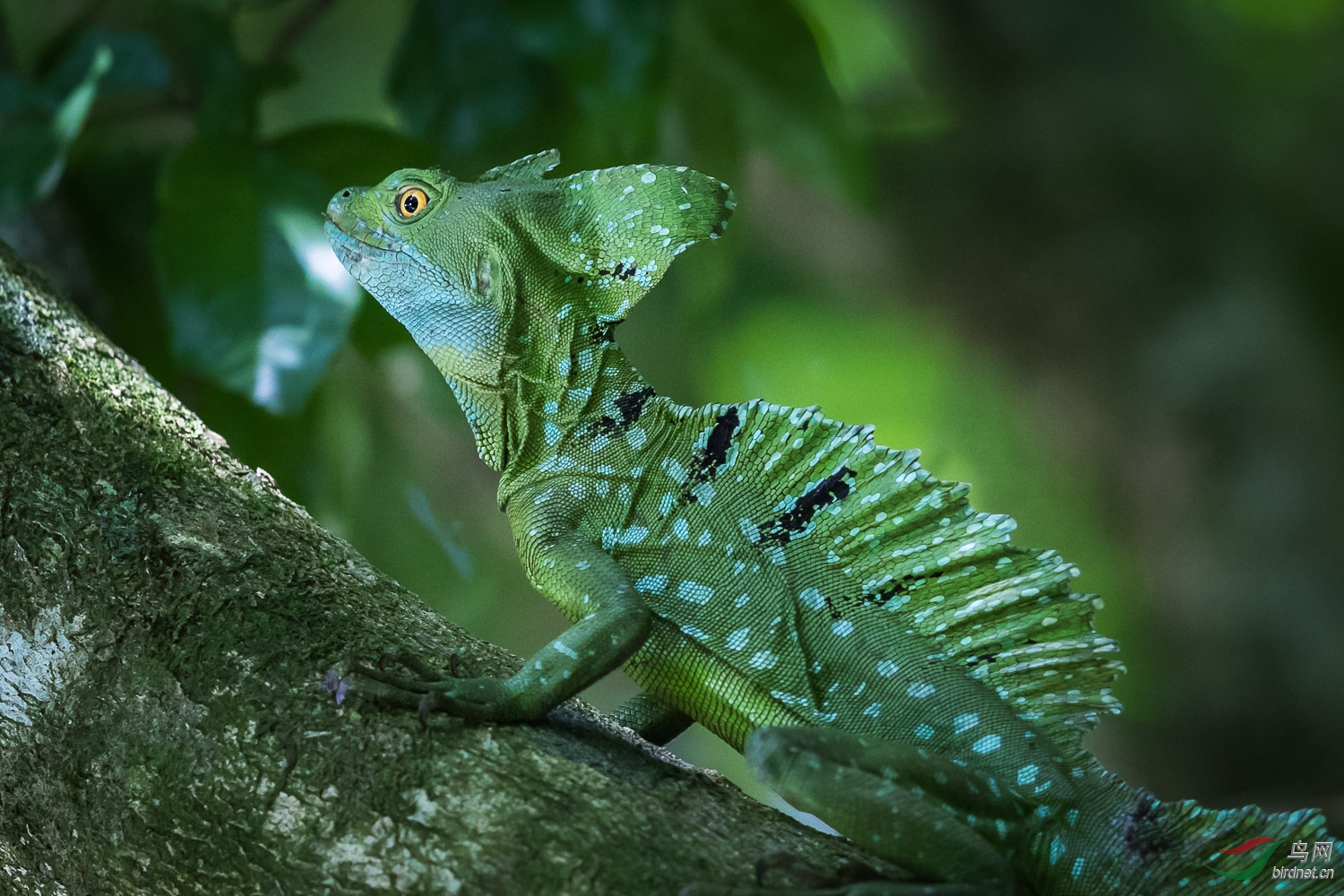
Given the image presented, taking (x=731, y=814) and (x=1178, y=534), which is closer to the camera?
(x=731, y=814)

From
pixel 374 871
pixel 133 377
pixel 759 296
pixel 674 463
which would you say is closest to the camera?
pixel 374 871

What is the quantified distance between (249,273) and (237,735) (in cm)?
172

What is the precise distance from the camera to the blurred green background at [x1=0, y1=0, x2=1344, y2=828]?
3430 millimetres

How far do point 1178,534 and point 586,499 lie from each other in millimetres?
3874

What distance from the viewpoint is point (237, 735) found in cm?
174

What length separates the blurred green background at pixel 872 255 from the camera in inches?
135

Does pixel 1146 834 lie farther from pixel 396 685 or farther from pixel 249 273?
pixel 249 273

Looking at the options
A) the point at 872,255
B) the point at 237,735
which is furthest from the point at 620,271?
the point at 872,255

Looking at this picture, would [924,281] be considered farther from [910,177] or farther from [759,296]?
[759,296]

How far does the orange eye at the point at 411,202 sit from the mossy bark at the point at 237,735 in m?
0.80

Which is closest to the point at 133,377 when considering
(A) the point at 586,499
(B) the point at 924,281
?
(A) the point at 586,499

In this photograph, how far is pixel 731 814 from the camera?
1.84m

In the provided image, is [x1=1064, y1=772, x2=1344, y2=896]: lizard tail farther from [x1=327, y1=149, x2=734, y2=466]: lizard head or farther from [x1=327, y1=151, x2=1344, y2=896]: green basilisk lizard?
[x1=327, y1=149, x2=734, y2=466]: lizard head
